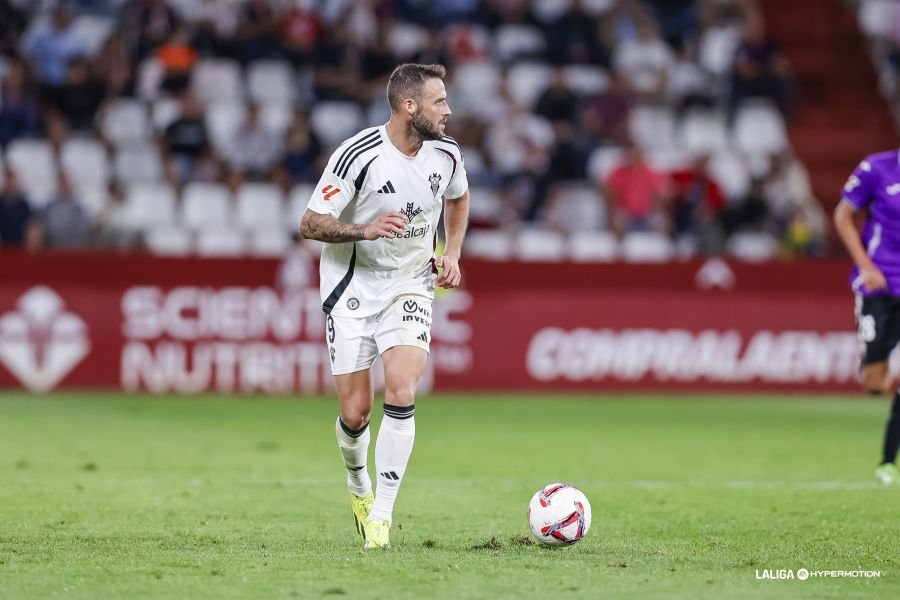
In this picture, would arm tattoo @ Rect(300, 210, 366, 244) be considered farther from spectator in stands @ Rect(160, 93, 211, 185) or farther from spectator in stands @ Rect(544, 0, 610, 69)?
spectator in stands @ Rect(544, 0, 610, 69)

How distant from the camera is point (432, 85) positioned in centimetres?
784

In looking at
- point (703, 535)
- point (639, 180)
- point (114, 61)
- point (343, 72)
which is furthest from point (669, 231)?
point (703, 535)

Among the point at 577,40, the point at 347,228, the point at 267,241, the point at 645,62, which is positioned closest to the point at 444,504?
the point at 347,228

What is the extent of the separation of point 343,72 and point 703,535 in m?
15.3

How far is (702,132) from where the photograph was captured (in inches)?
936

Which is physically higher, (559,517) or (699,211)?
(699,211)

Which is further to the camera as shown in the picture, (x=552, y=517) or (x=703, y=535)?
(x=703, y=535)

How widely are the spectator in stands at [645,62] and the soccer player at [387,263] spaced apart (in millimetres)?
16009

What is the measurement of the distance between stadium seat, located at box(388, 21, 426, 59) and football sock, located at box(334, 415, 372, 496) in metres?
15.3

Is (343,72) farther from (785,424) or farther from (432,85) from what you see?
(432,85)

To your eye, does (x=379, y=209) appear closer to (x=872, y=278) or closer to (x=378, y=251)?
(x=378, y=251)

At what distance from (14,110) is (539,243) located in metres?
7.71

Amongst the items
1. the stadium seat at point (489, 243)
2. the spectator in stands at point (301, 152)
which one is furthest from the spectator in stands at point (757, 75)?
the spectator in stands at point (301, 152)

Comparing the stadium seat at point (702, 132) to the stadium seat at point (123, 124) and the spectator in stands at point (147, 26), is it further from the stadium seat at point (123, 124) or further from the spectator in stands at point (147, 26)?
the stadium seat at point (123, 124)
